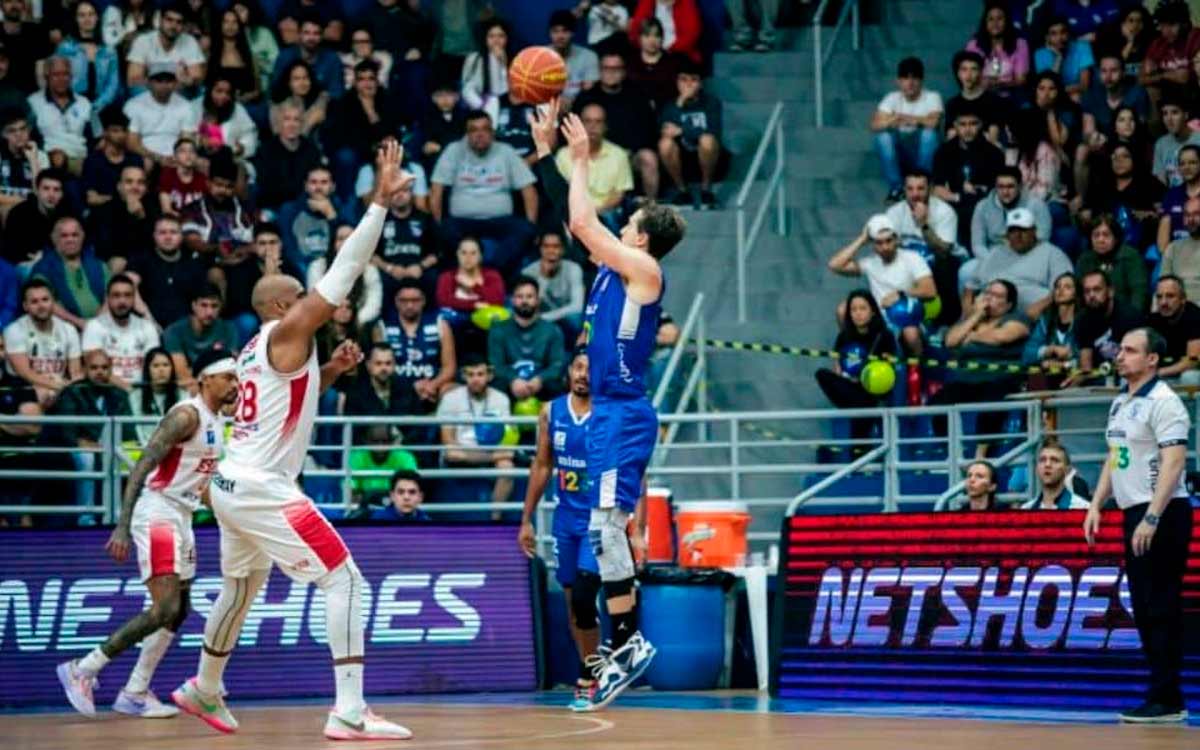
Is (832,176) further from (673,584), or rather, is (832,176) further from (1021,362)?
(673,584)

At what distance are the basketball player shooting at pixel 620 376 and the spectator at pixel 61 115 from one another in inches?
431

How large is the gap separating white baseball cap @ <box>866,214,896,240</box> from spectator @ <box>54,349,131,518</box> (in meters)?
7.55

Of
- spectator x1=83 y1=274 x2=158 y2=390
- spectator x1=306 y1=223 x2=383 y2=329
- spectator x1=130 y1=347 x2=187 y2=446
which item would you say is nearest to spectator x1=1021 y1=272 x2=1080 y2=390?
spectator x1=306 y1=223 x2=383 y2=329

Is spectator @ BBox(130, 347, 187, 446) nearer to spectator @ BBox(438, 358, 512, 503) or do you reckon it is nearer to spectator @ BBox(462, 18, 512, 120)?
spectator @ BBox(438, 358, 512, 503)

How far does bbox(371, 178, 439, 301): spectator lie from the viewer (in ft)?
73.4

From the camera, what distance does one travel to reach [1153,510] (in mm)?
13305

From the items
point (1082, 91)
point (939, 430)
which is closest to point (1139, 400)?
point (939, 430)

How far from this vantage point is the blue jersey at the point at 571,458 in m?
16.2

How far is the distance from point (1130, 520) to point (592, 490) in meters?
3.30

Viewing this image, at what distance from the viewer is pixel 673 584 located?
58.5ft

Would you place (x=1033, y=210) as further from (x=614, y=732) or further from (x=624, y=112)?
(x=614, y=732)

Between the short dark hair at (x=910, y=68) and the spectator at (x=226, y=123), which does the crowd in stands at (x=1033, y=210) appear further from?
the spectator at (x=226, y=123)

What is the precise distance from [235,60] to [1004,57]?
852 centimetres

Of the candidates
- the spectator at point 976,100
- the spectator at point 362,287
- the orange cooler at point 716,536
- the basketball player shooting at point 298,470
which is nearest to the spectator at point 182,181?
the spectator at point 362,287
